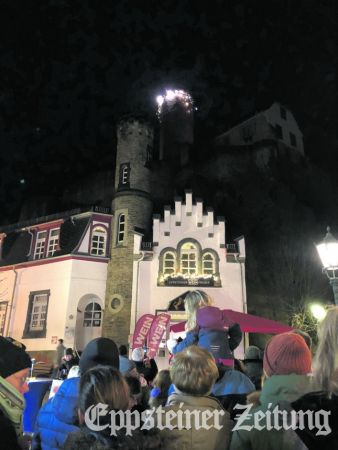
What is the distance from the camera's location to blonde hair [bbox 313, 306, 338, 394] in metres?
2.57

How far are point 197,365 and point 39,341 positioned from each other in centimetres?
2010

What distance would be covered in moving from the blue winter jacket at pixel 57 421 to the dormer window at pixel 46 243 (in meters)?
20.4

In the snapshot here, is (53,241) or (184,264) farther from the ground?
(53,241)

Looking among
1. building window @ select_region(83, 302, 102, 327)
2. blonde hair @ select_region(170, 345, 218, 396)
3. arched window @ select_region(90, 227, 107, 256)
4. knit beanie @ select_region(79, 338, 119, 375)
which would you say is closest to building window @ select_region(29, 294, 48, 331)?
building window @ select_region(83, 302, 102, 327)

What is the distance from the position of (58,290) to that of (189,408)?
64.5 ft

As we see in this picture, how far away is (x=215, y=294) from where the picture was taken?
2014 cm

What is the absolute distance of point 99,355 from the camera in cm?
341

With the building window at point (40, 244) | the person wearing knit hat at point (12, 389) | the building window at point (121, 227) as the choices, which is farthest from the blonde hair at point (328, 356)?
the building window at point (40, 244)

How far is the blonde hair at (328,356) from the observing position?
2568 mm

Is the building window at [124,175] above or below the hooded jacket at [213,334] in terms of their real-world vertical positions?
above

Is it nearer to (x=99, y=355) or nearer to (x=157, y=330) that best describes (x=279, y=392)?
(x=99, y=355)

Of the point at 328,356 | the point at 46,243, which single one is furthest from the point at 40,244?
the point at 328,356

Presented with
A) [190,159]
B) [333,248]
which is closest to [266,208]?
[190,159]

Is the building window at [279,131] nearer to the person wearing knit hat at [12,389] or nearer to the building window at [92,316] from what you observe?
the building window at [92,316]
